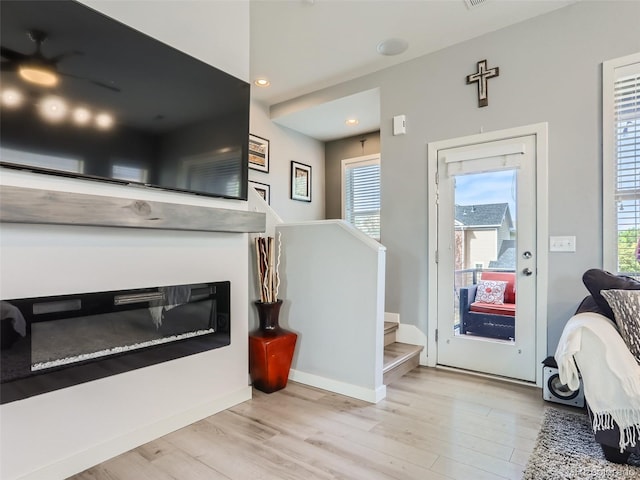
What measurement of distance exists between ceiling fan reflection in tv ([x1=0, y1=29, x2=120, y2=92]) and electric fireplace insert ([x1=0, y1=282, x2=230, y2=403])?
94cm

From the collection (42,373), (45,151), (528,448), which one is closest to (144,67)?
(45,151)

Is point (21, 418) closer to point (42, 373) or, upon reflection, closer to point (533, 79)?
point (42, 373)

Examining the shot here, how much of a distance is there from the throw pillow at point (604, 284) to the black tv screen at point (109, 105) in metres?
2.22

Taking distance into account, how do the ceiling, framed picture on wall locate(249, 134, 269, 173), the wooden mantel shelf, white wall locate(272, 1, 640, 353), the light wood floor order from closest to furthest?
the wooden mantel shelf
the light wood floor
white wall locate(272, 1, 640, 353)
the ceiling
framed picture on wall locate(249, 134, 269, 173)

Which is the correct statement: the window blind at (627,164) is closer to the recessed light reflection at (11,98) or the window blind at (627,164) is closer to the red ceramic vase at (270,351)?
the red ceramic vase at (270,351)

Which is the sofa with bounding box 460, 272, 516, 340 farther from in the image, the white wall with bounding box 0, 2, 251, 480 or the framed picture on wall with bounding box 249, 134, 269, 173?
the framed picture on wall with bounding box 249, 134, 269, 173

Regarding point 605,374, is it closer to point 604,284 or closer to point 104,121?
point 604,284

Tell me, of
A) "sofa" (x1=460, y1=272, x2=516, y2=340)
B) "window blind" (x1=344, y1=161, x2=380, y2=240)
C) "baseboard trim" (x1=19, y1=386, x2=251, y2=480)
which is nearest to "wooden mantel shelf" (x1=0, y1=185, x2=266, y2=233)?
"baseboard trim" (x1=19, y1=386, x2=251, y2=480)

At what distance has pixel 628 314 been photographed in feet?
6.04

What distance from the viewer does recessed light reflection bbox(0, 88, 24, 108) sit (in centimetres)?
147

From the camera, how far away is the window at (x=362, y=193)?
15.8 feet

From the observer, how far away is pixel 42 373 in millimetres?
1559

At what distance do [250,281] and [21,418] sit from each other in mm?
1567

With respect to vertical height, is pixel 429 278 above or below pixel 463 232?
below
